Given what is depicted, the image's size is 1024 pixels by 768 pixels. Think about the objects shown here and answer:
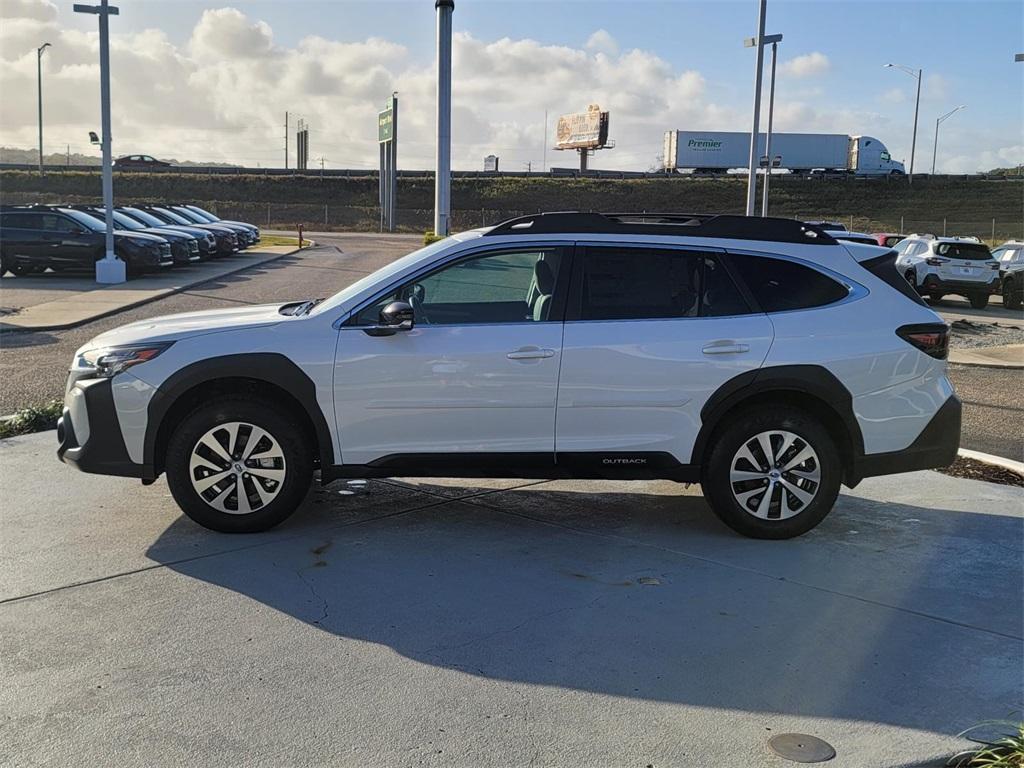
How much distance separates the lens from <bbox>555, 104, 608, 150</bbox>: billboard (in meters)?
94.1

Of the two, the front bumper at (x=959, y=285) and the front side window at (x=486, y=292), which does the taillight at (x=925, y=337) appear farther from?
the front bumper at (x=959, y=285)

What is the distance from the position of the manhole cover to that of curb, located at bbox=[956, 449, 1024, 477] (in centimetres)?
454

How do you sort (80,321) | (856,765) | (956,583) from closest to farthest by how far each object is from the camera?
(856,765) → (956,583) → (80,321)

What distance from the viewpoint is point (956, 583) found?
4949mm

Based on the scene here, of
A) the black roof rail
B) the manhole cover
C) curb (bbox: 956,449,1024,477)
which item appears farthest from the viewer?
curb (bbox: 956,449,1024,477)

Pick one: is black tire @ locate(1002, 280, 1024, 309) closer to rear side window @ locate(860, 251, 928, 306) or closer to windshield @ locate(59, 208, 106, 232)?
rear side window @ locate(860, 251, 928, 306)

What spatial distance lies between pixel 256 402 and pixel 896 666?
348 cm

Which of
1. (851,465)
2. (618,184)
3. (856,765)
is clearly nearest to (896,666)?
(856,765)

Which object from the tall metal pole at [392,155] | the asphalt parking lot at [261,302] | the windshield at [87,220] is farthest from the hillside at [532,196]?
the windshield at [87,220]

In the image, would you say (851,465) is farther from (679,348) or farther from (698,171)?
(698,171)

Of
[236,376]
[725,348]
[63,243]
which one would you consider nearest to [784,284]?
[725,348]

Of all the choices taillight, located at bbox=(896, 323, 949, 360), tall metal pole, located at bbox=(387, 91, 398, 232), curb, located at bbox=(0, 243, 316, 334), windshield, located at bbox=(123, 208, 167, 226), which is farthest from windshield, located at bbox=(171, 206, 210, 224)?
taillight, located at bbox=(896, 323, 949, 360)

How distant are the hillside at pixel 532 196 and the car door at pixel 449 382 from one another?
63.0 metres

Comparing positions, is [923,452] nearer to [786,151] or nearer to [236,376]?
[236,376]
